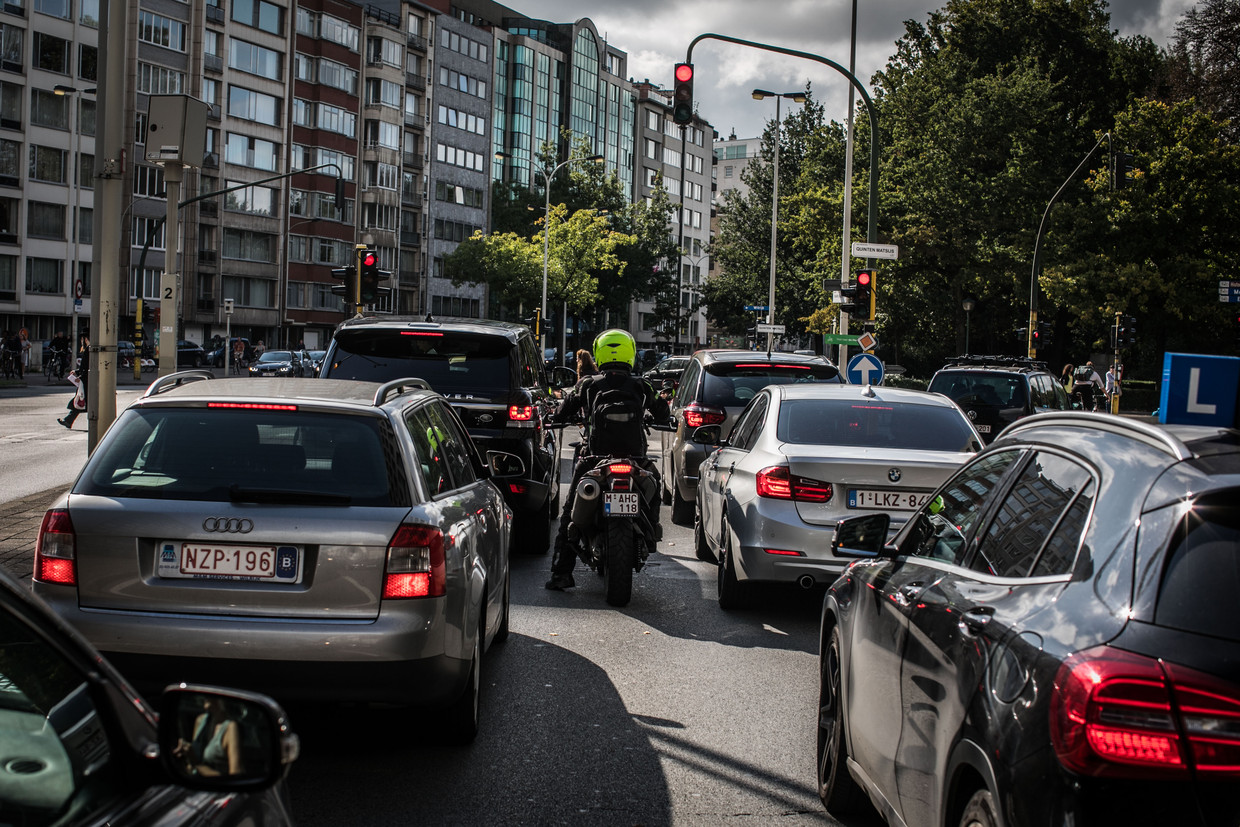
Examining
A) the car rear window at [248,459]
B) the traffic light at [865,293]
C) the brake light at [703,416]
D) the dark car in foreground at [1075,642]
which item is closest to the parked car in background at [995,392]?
the traffic light at [865,293]

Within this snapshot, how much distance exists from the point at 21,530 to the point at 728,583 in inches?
226

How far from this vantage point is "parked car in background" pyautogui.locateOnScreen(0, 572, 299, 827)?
1.88m

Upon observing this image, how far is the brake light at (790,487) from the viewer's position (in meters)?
8.41

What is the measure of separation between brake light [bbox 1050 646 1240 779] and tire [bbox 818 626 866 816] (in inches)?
89.0

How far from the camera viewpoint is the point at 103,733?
200 centimetres

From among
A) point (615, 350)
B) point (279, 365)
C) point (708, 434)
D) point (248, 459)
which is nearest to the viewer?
point (248, 459)

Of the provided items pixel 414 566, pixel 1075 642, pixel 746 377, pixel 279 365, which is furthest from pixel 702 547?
pixel 279 365

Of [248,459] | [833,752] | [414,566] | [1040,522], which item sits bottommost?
[833,752]

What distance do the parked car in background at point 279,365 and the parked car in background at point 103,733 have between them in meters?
54.9

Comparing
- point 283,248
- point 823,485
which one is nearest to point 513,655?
point 823,485

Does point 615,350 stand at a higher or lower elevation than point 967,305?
lower

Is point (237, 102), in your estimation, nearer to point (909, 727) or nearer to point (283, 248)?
point (283, 248)

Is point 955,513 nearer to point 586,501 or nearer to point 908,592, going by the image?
point 908,592

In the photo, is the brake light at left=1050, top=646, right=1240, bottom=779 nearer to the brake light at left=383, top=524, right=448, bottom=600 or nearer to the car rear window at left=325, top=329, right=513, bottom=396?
the brake light at left=383, top=524, right=448, bottom=600
